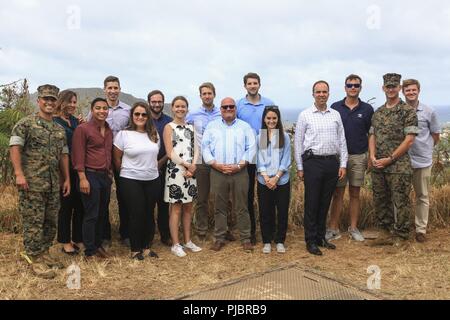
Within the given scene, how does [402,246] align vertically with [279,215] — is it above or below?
below

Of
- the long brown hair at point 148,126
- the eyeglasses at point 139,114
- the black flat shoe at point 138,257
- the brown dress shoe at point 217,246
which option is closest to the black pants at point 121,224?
the black flat shoe at point 138,257

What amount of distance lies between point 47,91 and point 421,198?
4.78 meters

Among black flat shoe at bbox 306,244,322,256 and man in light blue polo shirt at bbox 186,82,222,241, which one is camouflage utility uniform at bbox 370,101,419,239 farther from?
man in light blue polo shirt at bbox 186,82,222,241

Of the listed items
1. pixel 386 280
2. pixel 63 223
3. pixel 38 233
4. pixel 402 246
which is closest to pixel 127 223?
pixel 63 223

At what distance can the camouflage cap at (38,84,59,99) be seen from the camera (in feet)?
14.6

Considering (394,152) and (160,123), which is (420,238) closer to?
(394,152)

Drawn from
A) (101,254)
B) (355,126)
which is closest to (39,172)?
(101,254)

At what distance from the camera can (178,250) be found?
5.40 meters

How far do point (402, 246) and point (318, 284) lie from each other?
1.85 m

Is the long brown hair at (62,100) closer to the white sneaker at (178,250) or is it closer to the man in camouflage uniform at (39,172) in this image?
the man in camouflage uniform at (39,172)

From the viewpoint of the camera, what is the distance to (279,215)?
5.46 meters

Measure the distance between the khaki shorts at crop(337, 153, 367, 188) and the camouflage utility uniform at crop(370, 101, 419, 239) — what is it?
0.15 meters

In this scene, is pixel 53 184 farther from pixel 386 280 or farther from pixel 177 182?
pixel 386 280
